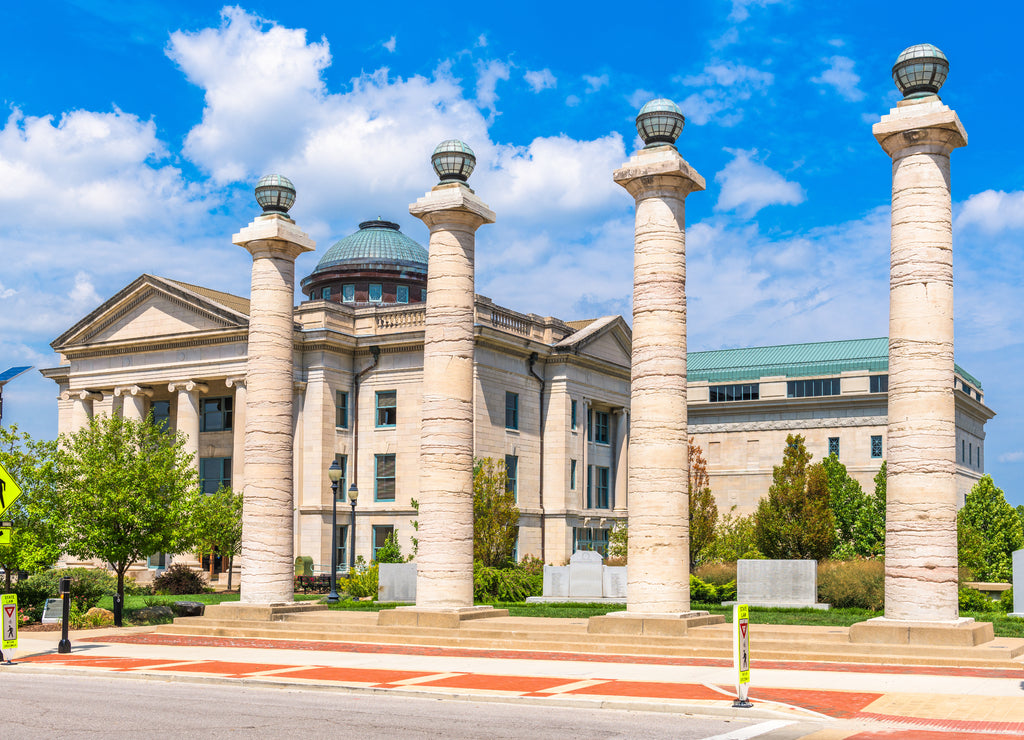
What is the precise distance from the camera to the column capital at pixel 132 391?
5866cm

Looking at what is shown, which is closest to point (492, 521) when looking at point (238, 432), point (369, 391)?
point (369, 391)

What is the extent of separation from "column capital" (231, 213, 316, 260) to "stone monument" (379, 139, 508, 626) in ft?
13.6

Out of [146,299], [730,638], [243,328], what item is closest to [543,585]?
[730,638]

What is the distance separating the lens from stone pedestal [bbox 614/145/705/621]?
22.5 m

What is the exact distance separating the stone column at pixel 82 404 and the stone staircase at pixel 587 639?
119 ft

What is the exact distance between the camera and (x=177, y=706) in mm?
15367

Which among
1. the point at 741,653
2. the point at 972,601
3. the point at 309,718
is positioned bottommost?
the point at 972,601

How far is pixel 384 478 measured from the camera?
55406mm

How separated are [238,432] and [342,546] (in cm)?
791

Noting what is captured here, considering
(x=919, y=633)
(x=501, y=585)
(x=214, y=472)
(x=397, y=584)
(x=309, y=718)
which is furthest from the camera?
(x=214, y=472)

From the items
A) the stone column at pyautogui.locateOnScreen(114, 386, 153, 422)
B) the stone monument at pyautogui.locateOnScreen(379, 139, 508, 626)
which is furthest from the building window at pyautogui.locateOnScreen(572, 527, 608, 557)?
the stone monument at pyautogui.locateOnScreen(379, 139, 508, 626)

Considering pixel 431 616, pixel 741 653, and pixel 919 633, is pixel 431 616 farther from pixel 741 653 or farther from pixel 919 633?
pixel 741 653

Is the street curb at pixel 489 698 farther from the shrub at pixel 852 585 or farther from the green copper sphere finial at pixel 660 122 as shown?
the shrub at pixel 852 585

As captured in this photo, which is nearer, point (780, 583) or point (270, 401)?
point (270, 401)
